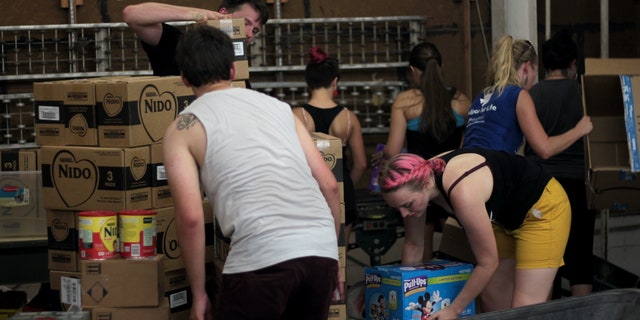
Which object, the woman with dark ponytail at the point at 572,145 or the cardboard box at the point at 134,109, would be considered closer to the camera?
the cardboard box at the point at 134,109

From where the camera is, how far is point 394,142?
18.8 feet

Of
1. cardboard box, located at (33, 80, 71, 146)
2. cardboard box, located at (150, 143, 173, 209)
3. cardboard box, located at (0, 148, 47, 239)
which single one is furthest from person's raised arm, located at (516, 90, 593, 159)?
cardboard box, located at (0, 148, 47, 239)

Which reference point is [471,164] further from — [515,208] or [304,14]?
[304,14]

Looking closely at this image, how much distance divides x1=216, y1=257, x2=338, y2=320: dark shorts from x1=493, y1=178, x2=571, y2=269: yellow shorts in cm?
129

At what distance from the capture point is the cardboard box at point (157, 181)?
159 inches

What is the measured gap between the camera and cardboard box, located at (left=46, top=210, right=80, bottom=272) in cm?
414

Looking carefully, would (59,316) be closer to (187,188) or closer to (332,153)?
(187,188)

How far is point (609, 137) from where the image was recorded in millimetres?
5121

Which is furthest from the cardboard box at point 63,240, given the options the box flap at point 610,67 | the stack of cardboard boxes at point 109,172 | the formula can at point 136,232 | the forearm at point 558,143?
the box flap at point 610,67

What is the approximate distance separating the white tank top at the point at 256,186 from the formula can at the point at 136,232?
724 millimetres

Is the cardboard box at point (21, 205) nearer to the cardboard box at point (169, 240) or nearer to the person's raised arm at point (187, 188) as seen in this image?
the cardboard box at point (169, 240)

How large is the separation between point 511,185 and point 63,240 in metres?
1.81

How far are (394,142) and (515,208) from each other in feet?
5.62

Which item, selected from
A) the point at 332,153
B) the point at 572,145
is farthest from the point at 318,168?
the point at 572,145
